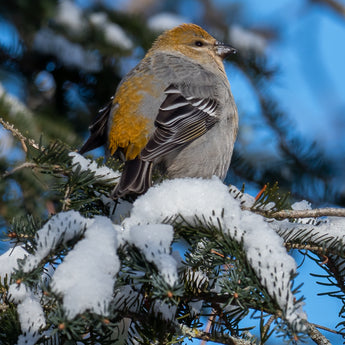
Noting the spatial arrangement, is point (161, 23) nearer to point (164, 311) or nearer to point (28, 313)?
point (164, 311)

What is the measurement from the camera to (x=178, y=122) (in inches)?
139

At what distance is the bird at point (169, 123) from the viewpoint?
3393 millimetres

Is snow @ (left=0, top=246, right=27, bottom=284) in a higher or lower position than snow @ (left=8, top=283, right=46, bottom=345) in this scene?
higher

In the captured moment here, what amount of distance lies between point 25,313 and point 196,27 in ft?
11.8

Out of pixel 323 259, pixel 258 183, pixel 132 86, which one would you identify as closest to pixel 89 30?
pixel 132 86

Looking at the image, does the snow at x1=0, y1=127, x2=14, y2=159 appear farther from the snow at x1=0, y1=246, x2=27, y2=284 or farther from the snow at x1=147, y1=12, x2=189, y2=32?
the snow at x1=147, y1=12, x2=189, y2=32

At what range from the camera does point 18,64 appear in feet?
15.8

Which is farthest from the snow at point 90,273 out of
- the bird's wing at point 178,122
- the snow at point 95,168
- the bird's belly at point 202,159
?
the bird's belly at point 202,159

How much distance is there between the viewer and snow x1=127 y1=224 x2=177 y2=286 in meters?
1.80

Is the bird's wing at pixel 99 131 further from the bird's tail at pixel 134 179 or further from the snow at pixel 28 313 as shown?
the snow at pixel 28 313

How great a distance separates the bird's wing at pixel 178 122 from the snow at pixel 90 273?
1307 millimetres

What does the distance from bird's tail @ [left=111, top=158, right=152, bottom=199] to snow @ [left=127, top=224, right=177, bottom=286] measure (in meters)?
0.59

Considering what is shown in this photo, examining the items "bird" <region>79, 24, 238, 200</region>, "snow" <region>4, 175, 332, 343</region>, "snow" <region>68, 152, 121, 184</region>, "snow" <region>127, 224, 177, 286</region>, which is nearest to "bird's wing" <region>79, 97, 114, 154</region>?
"bird" <region>79, 24, 238, 200</region>

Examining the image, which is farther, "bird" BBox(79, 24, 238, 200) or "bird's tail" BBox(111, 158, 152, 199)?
"bird" BBox(79, 24, 238, 200)
